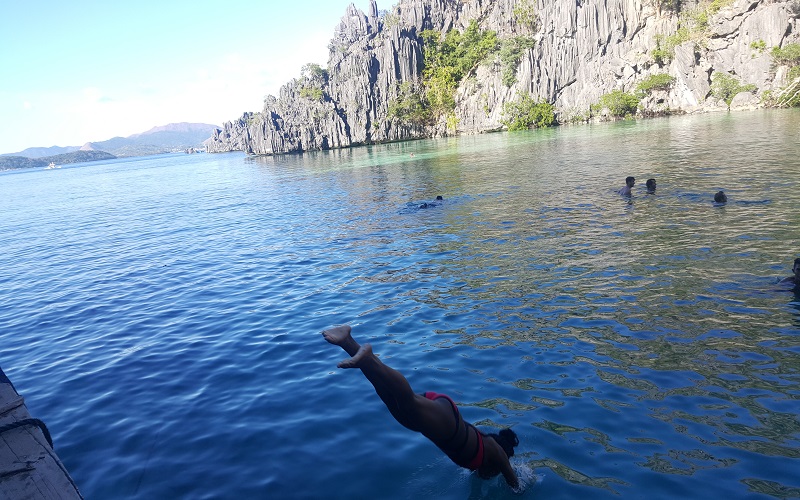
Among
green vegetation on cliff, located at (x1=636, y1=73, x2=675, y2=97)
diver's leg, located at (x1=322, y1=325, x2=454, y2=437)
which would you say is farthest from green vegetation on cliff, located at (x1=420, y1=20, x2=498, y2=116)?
diver's leg, located at (x1=322, y1=325, x2=454, y2=437)

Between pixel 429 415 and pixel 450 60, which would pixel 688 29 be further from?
pixel 429 415

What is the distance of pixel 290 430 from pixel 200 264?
48.0 ft

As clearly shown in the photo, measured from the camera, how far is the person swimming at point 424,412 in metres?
4.77

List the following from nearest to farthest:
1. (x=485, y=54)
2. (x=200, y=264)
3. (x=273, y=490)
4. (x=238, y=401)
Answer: (x=273, y=490) < (x=238, y=401) < (x=200, y=264) < (x=485, y=54)

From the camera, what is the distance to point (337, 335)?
4.97m

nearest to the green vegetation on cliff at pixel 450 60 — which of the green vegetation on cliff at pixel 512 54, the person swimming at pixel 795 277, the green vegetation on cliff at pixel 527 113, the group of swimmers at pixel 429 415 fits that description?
the green vegetation on cliff at pixel 512 54

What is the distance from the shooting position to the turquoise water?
21.6 feet

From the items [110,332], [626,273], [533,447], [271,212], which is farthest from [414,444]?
[271,212]

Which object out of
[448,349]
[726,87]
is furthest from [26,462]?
[726,87]

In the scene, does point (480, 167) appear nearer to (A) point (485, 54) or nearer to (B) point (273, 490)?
(B) point (273, 490)

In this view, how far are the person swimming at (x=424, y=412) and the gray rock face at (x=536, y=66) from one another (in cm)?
8971

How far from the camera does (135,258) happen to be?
23.3 metres

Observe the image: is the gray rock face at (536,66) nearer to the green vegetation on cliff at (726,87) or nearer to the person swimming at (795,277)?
the green vegetation on cliff at (726,87)

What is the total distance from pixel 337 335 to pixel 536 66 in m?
111
